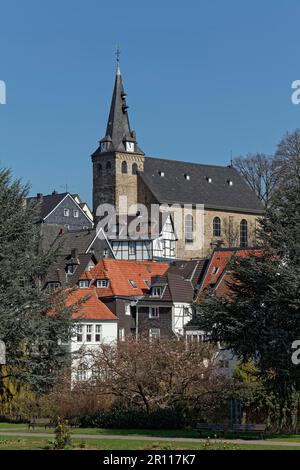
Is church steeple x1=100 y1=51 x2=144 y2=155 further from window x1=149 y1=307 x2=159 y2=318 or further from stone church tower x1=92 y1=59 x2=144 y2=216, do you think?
window x1=149 y1=307 x2=159 y2=318

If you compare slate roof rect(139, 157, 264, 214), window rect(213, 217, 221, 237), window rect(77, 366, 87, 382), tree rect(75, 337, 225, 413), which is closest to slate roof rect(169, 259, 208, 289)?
window rect(77, 366, 87, 382)

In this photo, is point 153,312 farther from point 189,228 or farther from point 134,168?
point 134,168

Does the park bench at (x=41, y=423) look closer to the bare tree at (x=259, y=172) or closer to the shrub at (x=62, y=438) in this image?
the shrub at (x=62, y=438)

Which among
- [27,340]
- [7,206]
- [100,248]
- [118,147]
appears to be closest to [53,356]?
[27,340]

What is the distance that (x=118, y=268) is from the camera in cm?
7094

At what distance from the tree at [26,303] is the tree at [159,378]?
2755 mm

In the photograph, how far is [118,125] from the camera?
120188 millimetres

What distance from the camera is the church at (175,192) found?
115875 mm

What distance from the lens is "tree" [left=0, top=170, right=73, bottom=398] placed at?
32594 millimetres

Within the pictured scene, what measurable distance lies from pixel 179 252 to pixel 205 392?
253ft

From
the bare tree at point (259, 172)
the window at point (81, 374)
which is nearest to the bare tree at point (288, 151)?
the bare tree at point (259, 172)

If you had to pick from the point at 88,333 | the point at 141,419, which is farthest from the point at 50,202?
the point at 141,419

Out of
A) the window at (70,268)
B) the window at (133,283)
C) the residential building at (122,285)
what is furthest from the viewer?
the window at (70,268)

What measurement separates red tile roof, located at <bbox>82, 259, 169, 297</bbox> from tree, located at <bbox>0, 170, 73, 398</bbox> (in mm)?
32204
